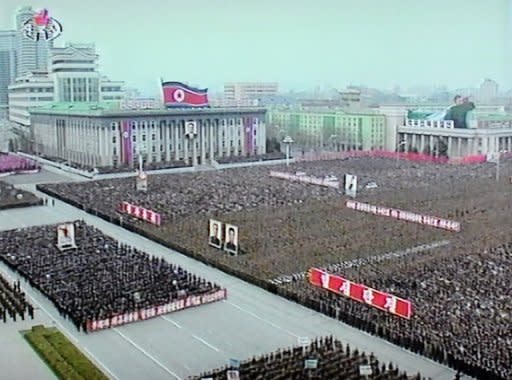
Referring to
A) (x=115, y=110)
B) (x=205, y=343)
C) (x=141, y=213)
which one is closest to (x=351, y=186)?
(x=141, y=213)

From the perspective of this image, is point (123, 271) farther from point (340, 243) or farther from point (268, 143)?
point (268, 143)

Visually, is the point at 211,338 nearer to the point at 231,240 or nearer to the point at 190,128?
the point at 231,240

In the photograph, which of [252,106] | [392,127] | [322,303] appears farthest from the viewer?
[392,127]

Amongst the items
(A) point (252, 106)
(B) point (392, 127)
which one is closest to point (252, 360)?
(A) point (252, 106)

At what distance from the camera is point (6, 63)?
28094 millimetres

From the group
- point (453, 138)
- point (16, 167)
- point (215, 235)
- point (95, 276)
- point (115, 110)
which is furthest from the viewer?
point (453, 138)

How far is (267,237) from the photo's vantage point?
8.80 meters

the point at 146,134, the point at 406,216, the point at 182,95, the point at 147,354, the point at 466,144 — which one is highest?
the point at 182,95

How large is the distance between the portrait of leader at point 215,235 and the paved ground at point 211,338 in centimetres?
138

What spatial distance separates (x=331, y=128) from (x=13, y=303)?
1777cm

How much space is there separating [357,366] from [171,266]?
309cm

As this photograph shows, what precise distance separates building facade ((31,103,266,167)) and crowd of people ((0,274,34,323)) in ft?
34.1

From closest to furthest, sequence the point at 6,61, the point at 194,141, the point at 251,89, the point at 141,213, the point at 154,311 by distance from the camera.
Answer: the point at 154,311, the point at 141,213, the point at 194,141, the point at 6,61, the point at 251,89

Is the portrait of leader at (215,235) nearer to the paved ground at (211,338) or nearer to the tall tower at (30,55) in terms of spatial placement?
the paved ground at (211,338)
